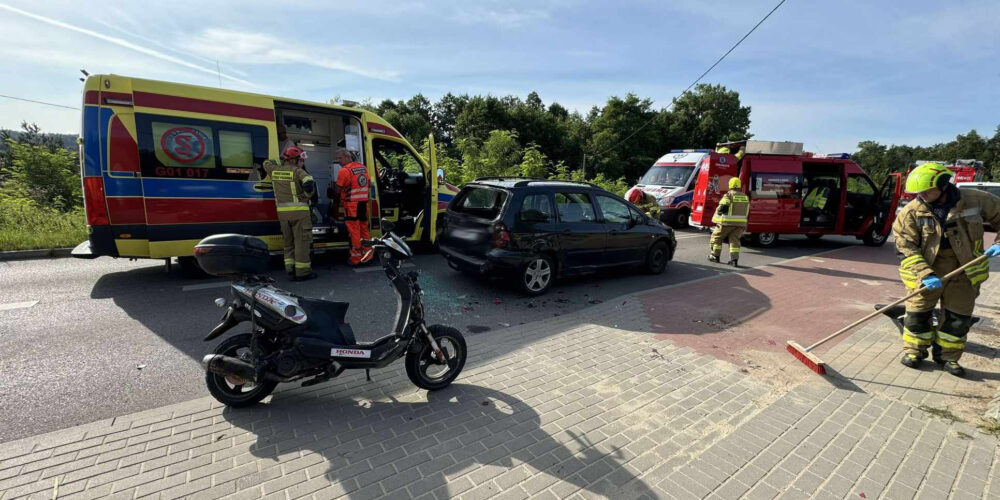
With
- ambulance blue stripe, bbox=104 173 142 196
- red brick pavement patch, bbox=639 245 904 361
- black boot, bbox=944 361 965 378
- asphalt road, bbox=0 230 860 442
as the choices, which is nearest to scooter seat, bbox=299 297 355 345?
asphalt road, bbox=0 230 860 442

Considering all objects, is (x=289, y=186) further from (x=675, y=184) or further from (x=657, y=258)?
(x=675, y=184)

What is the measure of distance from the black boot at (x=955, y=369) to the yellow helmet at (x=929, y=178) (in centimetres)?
165

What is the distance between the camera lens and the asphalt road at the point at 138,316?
330 cm

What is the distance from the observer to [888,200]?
468 inches

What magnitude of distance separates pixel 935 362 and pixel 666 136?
1790 inches

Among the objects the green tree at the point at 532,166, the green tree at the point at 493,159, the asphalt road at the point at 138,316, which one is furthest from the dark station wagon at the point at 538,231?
the green tree at the point at 493,159

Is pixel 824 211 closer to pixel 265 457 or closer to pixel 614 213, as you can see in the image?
pixel 614 213

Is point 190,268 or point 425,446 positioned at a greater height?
point 190,268

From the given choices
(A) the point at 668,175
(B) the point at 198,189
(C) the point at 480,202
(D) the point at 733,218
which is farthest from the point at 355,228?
→ (A) the point at 668,175

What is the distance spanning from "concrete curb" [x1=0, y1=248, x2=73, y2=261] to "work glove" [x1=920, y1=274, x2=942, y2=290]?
1212cm

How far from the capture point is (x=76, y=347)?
411 centimetres

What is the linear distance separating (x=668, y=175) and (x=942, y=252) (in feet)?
37.0

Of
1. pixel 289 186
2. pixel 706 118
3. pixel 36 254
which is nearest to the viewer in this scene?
pixel 289 186

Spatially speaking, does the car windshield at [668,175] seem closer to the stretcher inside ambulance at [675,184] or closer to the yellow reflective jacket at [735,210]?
the stretcher inside ambulance at [675,184]
